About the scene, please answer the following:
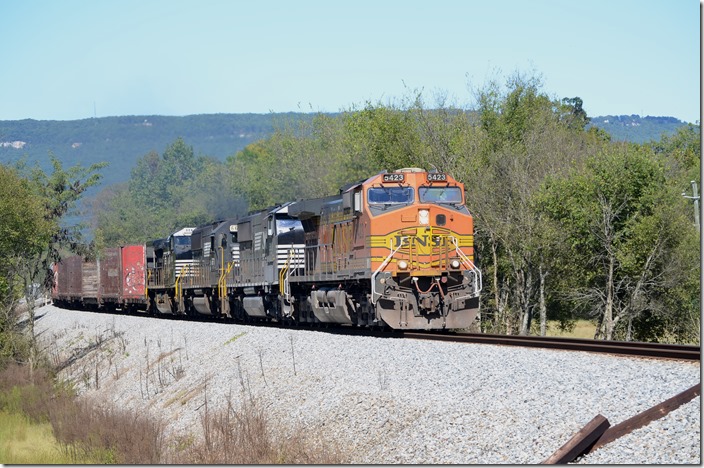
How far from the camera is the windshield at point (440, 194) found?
22.1 metres

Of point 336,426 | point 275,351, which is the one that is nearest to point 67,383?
point 275,351

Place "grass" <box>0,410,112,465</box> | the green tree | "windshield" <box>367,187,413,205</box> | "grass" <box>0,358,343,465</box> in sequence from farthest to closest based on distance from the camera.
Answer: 1. the green tree
2. "windshield" <box>367,187,413,205</box>
3. "grass" <box>0,410,112,465</box>
4. "grass" <box>0,358,343,465</box>

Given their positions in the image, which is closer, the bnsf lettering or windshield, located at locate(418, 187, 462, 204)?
the bnsf lettering

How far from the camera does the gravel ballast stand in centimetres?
1023

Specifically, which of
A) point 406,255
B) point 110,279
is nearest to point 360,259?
point 406,255

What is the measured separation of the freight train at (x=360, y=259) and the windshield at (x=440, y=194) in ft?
Answer: 0.09

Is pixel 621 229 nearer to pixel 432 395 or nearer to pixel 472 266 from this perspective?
pixel 472 266

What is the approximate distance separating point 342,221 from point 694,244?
1396 centimetres

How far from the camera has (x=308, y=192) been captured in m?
65.4

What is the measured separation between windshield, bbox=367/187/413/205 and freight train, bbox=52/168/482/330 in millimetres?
23

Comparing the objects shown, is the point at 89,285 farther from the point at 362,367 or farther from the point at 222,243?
the point at 362,367

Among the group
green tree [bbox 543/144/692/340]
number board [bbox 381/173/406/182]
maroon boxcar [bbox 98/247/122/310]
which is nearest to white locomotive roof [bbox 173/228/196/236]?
maroon boxcar [bbox 98/247/122/310]

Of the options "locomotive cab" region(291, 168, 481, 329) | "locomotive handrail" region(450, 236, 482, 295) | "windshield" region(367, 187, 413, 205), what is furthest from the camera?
"windshield" region(367, 187, 413, 205)

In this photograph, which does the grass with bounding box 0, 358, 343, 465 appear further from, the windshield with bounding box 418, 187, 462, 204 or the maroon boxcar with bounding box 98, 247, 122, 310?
the maroon boxcar with bounding box 98, 247, 122, 310
